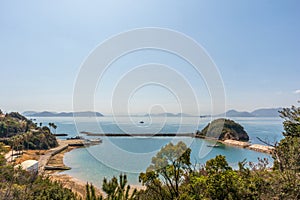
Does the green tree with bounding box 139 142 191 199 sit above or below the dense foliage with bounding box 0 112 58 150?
above

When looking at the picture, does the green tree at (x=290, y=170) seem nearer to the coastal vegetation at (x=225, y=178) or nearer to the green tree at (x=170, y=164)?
the coastal vegetation at (x=225, y=178)

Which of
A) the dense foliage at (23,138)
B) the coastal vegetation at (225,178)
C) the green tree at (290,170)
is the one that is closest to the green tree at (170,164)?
the coastal vegetation at (225,178)

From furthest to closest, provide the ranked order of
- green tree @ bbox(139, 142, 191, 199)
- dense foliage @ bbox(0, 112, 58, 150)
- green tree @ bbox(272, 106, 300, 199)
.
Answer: dense foliage @ bbox(0, 112, 58, 150) → green tree @ bbox(139, 142, 191, 199) → green tree @ bbox(272, 106, 300, 199)

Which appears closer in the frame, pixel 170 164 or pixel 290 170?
pixel 290 170

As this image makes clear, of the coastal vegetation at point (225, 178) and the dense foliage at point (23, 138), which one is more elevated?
the coastal vegetation at point (225, 178)

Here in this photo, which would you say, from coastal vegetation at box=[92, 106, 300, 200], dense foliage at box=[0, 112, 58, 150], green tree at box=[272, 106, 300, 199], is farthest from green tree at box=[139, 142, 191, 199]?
dense foliage at box=[0, 112, 58, 150]

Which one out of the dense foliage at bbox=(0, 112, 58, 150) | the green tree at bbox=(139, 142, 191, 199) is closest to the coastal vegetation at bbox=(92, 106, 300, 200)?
the green tree at bbox=(139, 142, 191, 199)

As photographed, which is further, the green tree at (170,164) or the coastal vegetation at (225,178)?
the green tree at (170,164)

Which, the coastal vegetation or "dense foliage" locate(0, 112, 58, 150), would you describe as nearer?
the coastal vegetation

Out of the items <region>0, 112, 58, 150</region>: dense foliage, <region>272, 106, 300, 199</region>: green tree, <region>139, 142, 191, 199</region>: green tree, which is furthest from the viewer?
<region>0, 112, 58, 150</region>: dense foliage

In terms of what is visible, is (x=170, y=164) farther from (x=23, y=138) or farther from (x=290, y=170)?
(x=23, y=138)

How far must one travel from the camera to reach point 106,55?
6535 millimetres

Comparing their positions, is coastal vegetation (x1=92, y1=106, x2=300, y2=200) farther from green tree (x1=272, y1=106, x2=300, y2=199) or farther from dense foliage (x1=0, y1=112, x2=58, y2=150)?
dense foliage (x1=0, y1=112, x2=58, y2=150)

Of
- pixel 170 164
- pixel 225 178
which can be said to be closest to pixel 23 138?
pixel 170 164
